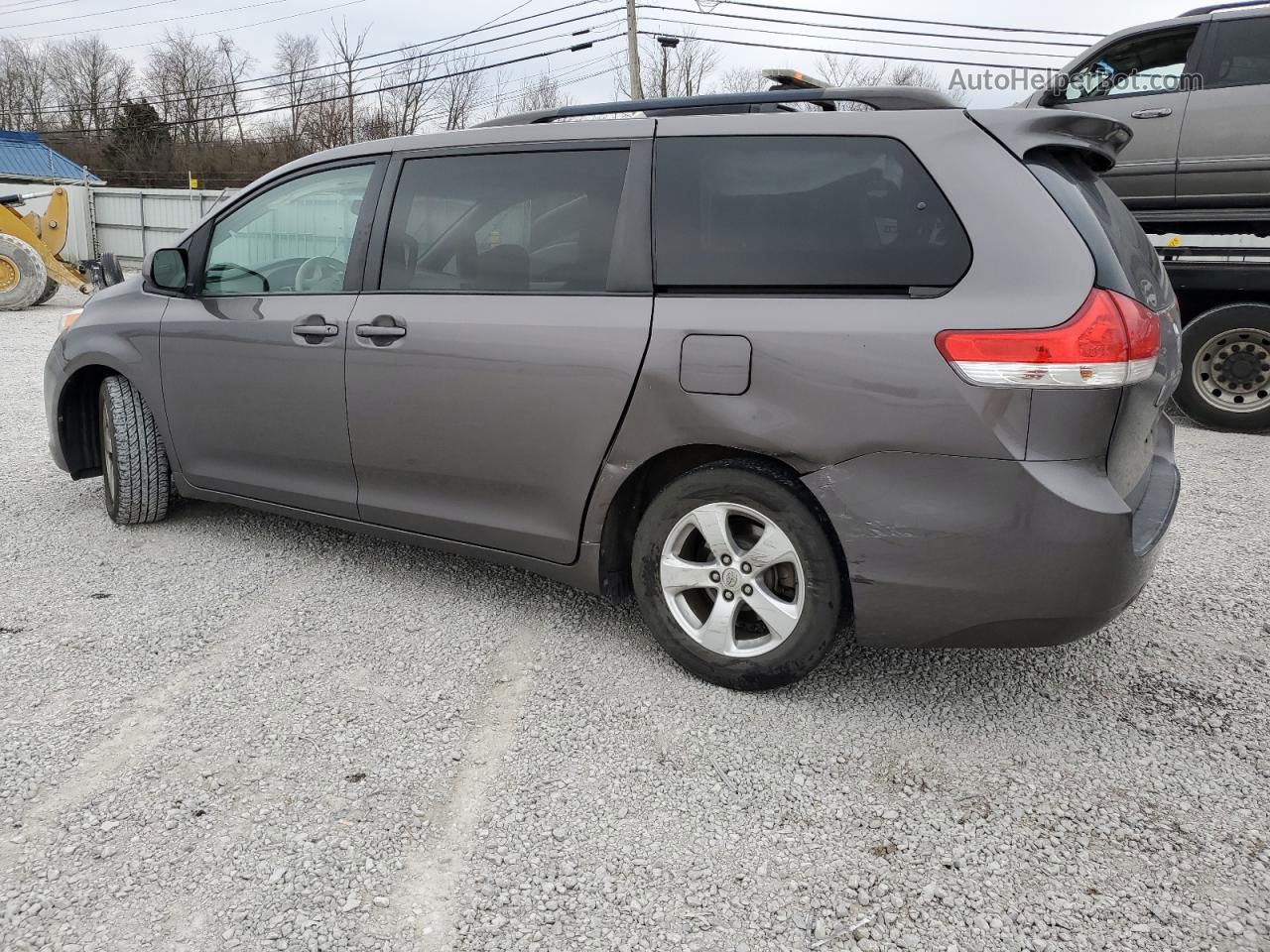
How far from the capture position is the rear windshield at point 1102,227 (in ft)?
7.86

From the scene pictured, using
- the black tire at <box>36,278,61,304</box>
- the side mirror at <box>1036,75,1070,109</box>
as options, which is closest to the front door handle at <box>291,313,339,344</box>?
the side mirror at <box>1036,75,1070,109</box>

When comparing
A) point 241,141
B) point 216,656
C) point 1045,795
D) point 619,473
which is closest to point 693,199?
point 619,473

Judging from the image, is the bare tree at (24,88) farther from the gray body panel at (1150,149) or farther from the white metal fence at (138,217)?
→ the gray body panel at (1150,149)

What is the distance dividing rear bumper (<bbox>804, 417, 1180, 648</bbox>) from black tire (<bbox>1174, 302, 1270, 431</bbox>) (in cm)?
469

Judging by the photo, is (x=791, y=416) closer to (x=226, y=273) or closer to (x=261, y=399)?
(x=261, y=399)

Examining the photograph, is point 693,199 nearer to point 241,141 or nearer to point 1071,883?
point 1071,883

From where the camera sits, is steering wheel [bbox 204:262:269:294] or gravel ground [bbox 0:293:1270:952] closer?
gravel ground [bbox 0:293:1270:952]

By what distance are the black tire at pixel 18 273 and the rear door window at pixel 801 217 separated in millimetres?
15168

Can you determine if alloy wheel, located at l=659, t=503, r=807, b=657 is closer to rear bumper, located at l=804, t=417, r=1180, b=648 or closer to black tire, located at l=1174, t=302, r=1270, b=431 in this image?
rear bumper, located at l=804, t=417, r=1180, b=648

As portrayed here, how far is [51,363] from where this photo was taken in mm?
4418

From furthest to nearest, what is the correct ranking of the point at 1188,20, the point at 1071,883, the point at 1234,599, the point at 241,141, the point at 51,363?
the point at 241,141 < the point at 1188,20 < the point at 51,363 < the point at 1234,599 < the point at 1071,883

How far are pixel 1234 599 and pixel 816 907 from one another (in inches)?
101

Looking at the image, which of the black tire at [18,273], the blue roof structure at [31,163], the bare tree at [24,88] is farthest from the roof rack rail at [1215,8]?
the bare tree at [24,88]

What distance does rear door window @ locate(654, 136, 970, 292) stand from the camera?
8.16 ft
